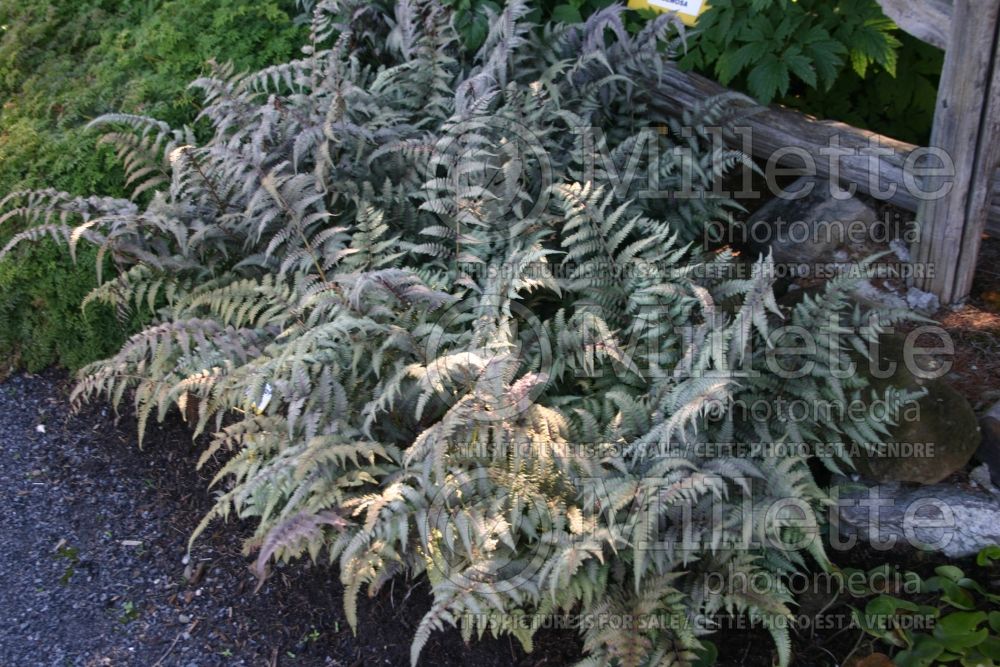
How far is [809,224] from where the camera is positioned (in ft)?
12.9

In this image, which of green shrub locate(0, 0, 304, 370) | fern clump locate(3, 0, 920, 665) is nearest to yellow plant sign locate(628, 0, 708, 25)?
fern clump locate(3, 0, 920, 665)

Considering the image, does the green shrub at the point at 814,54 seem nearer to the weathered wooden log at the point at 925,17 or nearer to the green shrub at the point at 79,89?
the weathered wooden log at the point at 925,17

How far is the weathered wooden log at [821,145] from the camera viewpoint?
366cm

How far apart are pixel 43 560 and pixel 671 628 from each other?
2.34 m

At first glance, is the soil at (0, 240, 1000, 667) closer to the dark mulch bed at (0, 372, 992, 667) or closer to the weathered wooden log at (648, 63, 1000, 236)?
the dark mulch bed at (0, 372, 992, 667)

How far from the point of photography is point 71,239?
3381mm

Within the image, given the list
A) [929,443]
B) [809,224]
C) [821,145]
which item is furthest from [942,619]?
[821,145]

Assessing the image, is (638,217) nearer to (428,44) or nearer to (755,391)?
(755,391)

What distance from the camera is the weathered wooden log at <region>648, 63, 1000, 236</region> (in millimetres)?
3658

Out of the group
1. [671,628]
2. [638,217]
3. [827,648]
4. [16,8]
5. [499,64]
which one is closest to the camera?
[671,628]

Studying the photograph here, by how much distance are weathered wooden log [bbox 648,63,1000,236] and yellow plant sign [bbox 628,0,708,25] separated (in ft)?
0.80

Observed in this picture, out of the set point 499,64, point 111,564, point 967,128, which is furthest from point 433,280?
point 967,128

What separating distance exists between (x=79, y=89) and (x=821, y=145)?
3724 mm

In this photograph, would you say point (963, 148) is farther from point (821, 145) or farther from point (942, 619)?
point (942, 619)
